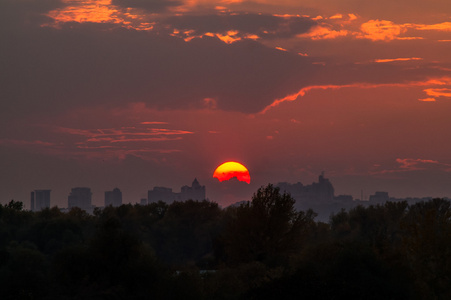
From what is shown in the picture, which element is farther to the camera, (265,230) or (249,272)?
(265,230)

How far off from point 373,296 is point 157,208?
10139 centimetres

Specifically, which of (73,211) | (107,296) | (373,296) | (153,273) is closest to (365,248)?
(373,296)

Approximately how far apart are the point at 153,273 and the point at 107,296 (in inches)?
137

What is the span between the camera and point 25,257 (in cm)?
5075

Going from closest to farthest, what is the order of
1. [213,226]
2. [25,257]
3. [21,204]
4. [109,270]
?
[109,270] < [25,257] < [213,226] < [21,204]

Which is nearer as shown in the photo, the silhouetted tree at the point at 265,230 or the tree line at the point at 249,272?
the tree line at the point at 249,272

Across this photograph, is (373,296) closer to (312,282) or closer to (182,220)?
(312,282)

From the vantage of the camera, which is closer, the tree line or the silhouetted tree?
the tree line

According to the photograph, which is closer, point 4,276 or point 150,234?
point 4,276

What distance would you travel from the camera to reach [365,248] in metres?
46.7

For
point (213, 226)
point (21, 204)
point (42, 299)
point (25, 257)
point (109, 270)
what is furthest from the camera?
point (21, 204)

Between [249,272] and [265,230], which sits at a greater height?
[265,230]

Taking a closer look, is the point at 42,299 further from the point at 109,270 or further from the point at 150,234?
the point at 150,234

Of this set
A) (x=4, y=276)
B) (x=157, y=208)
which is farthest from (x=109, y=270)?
(x=157, y=208)
